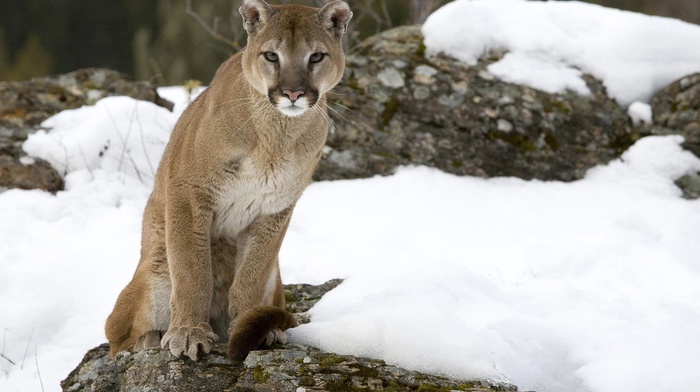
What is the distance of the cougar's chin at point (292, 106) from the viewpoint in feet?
13.0

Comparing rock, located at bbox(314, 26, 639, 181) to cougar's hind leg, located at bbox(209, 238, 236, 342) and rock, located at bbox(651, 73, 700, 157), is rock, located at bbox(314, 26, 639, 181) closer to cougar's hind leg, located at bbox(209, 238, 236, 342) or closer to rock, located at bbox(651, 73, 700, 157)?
rock, located at bbox(651, 73, 700, 157)

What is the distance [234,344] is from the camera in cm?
367

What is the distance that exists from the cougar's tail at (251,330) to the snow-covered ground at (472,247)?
206 mm

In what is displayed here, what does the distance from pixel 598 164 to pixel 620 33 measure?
5.58 ft

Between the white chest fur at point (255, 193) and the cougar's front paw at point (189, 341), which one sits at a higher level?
the white chest fur at point (255, 193)

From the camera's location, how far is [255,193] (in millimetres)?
4137

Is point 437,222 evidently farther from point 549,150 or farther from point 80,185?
point 80,185

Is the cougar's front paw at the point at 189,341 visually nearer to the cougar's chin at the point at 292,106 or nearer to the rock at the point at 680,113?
the cougar's chin at the point at 292,106

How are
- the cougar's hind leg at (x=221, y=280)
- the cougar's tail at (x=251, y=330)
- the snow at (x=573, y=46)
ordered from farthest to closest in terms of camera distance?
1. the snow at (x=573, y=46)
2. the cougar's hind leg at (x=221, y=280)
3. the cougar's tail at (x=251, y=330)

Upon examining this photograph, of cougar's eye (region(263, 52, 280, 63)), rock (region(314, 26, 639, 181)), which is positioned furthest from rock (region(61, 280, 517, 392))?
rock (region(314, 26, 639, 181))

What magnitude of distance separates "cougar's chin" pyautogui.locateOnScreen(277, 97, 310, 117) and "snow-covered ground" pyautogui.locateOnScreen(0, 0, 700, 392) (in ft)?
3.52

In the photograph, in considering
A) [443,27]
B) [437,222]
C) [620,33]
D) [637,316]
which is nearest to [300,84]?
[637,316]

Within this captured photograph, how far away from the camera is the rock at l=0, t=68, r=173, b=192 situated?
7.46 meters

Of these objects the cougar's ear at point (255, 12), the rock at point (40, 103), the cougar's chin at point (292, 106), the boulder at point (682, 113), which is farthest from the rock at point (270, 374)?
the boulder at point (682, 113)
